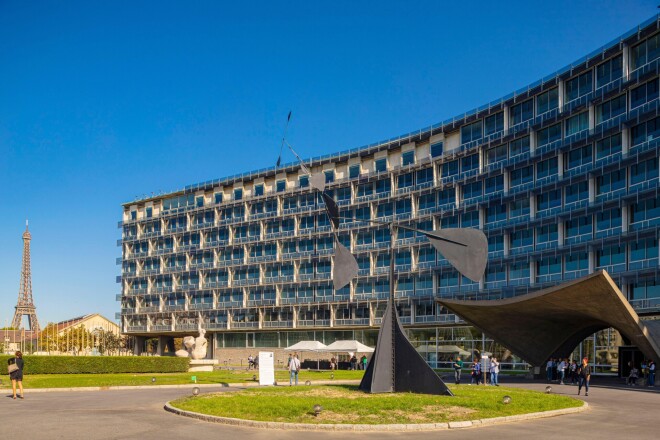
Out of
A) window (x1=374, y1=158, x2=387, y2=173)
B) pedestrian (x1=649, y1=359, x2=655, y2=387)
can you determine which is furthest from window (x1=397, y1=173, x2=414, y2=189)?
pedestrian (x1=649, y1=359, x2=655, y2=387)

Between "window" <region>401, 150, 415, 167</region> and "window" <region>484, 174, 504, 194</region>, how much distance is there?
10859 mm

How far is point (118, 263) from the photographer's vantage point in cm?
10944

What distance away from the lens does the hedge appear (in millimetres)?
47062

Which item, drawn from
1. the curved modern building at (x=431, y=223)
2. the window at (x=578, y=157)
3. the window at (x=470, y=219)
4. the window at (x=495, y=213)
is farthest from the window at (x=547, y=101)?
the window at (x=470, y=219)

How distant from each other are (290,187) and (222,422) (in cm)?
7241

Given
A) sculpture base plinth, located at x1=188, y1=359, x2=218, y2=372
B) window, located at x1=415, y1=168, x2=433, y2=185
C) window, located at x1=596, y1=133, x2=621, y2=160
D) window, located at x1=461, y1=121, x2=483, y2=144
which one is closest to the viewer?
window, located at x1=596, y1=133, x2=621, y2=160

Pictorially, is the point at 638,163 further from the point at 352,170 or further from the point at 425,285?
the point at 352,170

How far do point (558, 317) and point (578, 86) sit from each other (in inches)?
1033

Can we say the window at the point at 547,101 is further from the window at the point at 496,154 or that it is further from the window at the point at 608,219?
the window at the point at 608,219

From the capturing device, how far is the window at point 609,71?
56.3 metres

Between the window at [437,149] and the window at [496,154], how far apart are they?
6.48 meters

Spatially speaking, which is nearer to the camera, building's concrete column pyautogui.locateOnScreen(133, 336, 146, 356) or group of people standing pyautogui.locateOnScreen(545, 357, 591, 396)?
group of people standing pyautogui.locateOnScreen(545, 357, 591, 396)

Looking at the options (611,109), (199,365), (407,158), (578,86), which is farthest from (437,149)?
(199,365)

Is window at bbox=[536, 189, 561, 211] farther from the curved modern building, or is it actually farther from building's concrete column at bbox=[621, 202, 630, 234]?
building's concrete column at bbox=[621, 202, 630, 234]
